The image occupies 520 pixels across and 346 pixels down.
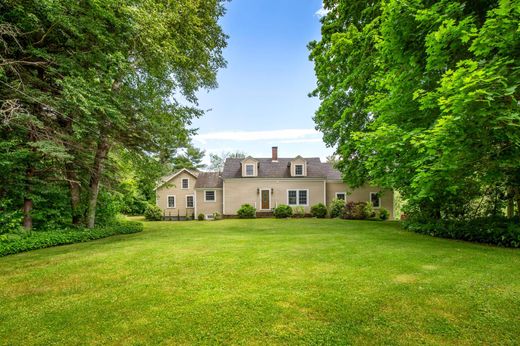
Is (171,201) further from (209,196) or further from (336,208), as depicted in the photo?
→ (336,208)

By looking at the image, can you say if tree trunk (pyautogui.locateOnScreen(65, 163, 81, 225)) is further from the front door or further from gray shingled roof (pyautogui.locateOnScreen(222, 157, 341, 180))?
the front door

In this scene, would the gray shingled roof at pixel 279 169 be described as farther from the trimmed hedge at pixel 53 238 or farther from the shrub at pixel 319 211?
the trimmed hedge at pixel 53 238

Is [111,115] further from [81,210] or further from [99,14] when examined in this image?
[81,210]

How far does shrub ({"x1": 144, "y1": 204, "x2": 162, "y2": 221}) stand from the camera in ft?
73.6

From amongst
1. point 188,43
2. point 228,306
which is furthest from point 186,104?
point 228,306

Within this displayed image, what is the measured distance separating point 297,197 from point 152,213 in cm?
1326

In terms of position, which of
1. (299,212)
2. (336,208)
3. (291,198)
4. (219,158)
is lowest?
(299,212)

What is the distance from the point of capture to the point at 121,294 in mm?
4188

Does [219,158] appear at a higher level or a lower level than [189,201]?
higher

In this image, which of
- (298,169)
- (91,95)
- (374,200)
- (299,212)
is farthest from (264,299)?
(374,200)

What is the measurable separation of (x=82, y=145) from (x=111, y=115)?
2654 mm

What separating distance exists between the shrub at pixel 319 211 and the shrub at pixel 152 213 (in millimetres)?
13879

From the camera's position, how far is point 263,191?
22.9 metres

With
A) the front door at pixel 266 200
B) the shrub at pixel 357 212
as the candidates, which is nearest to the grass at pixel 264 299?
the shrub at pixel 357 212
